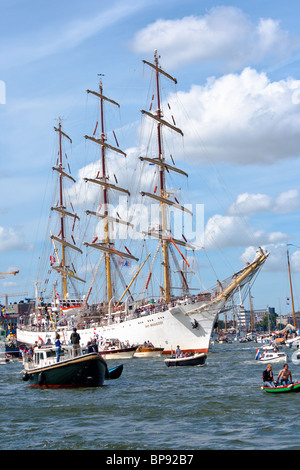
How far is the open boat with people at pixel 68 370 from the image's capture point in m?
37.2

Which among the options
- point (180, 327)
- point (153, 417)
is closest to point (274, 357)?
point (180, 327)

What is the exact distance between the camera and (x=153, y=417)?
27500 millimetres

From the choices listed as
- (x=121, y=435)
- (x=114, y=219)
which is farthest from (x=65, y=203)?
(x=121, y=435)

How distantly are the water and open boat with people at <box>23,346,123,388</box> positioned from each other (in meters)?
0.63

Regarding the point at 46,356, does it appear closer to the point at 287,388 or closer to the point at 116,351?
the point at 287,388

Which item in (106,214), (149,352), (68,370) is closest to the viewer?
(68,370)

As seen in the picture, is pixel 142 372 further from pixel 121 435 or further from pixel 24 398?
pixel 121 435

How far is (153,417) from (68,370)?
1084cm

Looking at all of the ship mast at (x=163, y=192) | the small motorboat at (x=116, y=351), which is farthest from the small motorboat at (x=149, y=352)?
the ship mast at (x=163, y=192)

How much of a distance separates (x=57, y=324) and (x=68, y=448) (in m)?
83.3

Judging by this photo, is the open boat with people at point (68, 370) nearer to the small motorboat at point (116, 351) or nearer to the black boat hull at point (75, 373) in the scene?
the black boat hull at point (75, 373)

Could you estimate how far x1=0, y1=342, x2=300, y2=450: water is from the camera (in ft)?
72.7

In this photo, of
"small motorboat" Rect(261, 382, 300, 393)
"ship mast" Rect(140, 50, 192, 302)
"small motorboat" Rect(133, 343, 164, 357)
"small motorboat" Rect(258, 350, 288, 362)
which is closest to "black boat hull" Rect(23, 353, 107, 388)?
"small motorboat" Rect(261, 382, 300, 393)

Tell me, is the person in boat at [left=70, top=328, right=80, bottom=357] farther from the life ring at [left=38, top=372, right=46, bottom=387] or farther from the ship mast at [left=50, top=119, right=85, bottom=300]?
the ship mast at [left=50, top=119, right=85, bottom=300]
